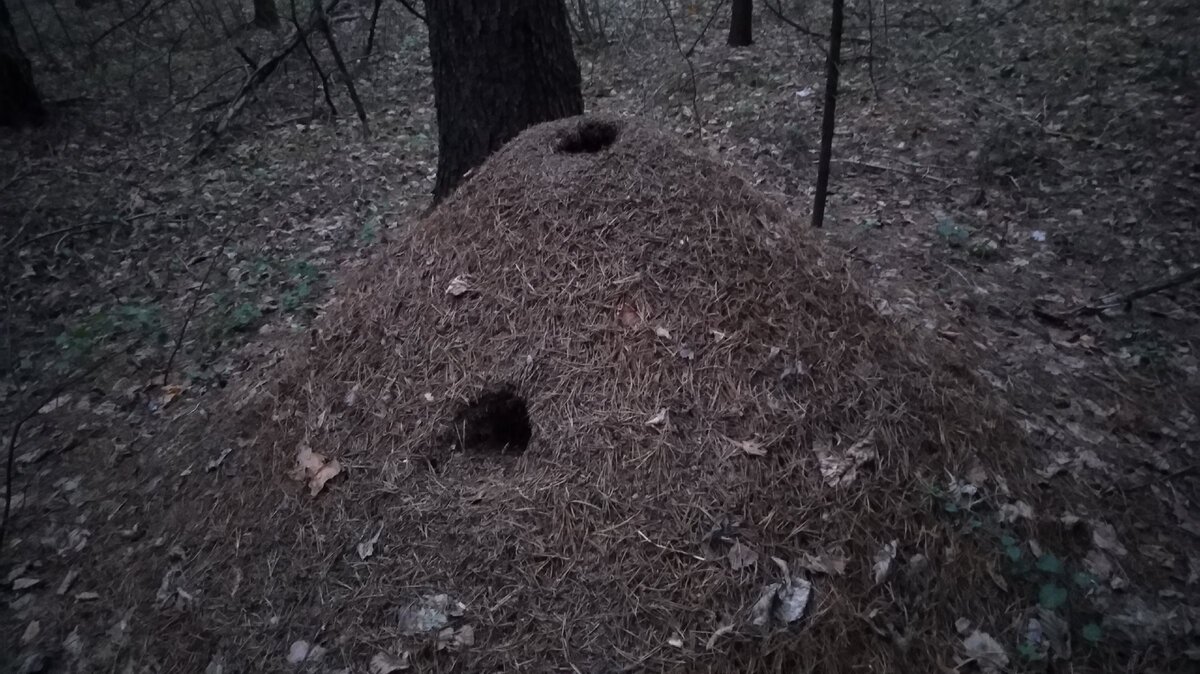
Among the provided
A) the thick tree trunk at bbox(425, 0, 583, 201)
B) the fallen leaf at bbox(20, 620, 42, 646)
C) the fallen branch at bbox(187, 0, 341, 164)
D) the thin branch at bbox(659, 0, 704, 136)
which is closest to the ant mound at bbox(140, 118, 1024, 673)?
the fallen leaf at bbox(20, 620, 42, 646)

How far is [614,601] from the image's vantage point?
245cm

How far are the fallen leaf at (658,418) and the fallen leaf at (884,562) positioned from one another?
3.00 feet

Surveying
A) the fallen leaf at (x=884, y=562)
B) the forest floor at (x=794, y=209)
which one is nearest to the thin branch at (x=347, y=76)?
Answer: the forest floor at (x=794, y=209)

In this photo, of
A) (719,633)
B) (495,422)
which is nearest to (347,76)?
(495,422)

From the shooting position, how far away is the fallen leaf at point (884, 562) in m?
2.46

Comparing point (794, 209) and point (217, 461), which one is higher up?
point (794, 209)

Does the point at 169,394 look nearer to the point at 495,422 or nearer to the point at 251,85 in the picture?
the point at 495,422

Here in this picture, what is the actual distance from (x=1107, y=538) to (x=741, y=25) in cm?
766

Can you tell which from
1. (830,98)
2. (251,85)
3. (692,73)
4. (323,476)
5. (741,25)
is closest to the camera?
(323,476)

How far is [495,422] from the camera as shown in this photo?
298cm

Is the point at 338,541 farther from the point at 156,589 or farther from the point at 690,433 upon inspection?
the point at 690,433

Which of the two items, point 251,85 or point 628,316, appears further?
point 251,85

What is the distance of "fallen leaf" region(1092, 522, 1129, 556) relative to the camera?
2.74m

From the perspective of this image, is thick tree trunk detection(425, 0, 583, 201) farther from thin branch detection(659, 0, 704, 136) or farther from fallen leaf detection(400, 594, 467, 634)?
fallen leaf detection(400, 594, 467, 634)
